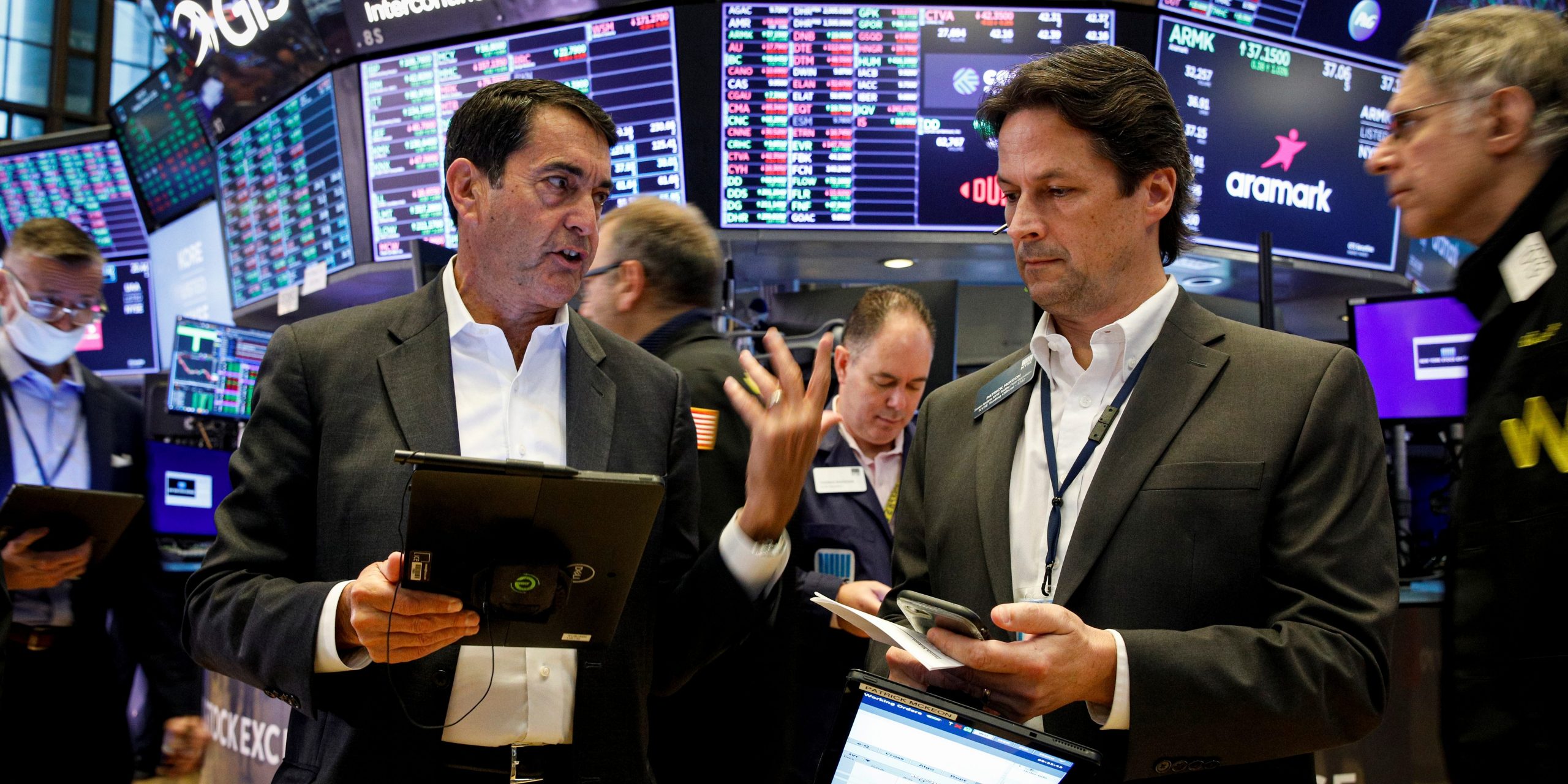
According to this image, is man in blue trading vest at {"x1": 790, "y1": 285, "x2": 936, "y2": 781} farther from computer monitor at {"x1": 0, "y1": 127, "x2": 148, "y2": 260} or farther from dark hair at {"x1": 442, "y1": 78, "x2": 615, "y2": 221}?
computer monitor at {"x1": 0, "y1": 127, "x2": 148, "y2": 260}

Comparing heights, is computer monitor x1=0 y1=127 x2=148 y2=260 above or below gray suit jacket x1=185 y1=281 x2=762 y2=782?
above

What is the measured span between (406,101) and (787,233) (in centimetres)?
187

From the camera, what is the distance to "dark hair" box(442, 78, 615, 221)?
1871 millimetres

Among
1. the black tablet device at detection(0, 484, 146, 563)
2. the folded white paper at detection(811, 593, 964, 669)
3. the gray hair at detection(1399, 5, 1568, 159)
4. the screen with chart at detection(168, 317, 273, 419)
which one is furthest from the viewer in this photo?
the screen with chart at detection(168, 317, 273, 419)

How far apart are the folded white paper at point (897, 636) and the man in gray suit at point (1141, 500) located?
0.07ft

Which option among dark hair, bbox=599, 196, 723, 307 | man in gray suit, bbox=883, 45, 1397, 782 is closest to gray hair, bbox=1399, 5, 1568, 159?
man in gray suit, bbox=883, 45, 1397, 782

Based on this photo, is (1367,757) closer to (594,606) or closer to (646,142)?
(594,606)

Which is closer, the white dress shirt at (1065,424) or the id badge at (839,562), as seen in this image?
the white dress shirt at (1065,424)

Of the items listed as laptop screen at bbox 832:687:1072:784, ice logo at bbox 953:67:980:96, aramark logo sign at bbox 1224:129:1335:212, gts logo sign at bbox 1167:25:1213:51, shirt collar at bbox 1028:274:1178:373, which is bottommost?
laptop screen at bbox 832:687:1072:784

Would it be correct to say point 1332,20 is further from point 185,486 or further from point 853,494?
point 185,486

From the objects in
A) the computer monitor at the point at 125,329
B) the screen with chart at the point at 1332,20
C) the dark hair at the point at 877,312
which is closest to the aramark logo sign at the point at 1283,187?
the screen with chart at the point at 1332,20

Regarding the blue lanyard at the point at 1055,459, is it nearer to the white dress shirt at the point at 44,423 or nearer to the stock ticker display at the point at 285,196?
the white dress shirt at the point at 44,423

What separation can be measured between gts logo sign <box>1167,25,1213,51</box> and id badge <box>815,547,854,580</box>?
260 cm

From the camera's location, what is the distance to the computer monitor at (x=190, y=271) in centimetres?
655
